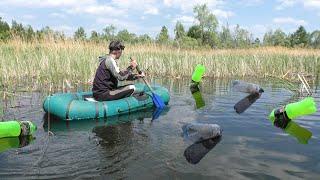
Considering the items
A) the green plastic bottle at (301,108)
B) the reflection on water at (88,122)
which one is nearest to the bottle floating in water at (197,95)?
the reflection on water at (88,122)

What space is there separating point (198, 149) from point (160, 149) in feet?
1.71

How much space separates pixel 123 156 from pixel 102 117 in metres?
2.36

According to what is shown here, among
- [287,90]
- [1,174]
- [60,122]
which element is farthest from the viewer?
[287,90]

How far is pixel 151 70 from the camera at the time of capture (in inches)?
587

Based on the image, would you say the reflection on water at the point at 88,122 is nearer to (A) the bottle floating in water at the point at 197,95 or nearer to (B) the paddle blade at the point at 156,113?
(B) the paddle blade at the point at 156,113

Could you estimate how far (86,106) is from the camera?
7.25 metres

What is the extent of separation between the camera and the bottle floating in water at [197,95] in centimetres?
929

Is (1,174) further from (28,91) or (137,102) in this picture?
(28,91)

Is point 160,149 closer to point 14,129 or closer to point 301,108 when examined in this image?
point 14,129

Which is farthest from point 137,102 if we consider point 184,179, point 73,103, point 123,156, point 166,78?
point 166,78

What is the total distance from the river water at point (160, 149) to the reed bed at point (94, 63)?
8.63 ft

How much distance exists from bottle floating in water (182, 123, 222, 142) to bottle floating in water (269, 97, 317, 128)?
5.30ft

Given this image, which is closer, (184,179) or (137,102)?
(184,179)

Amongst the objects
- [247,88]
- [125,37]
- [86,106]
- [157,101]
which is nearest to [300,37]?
[125,37]
